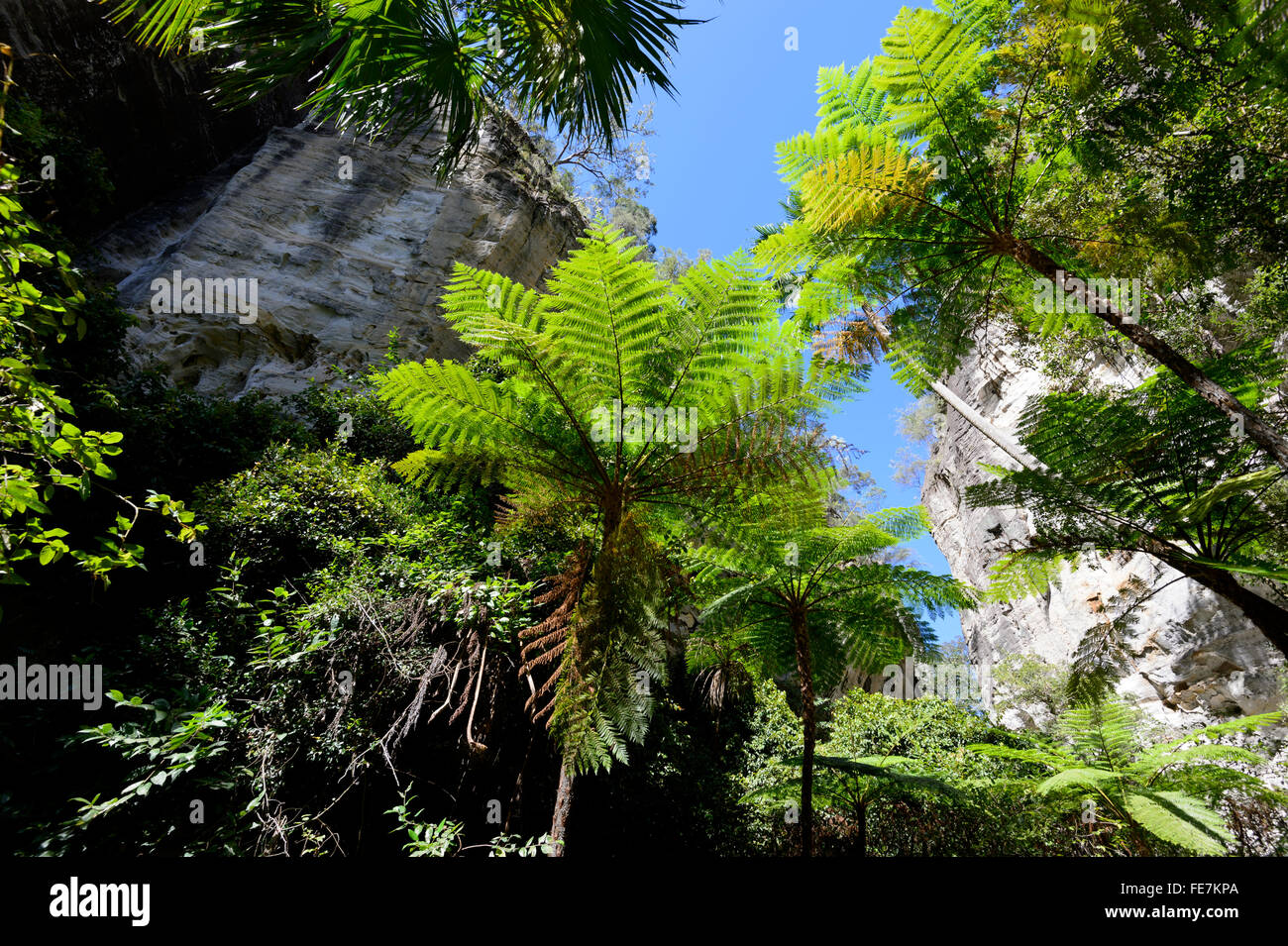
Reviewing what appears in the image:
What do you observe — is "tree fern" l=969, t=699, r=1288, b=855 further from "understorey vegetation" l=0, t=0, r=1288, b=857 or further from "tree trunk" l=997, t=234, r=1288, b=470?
"tree trunk" l=997, t=234, r=1288, b=470

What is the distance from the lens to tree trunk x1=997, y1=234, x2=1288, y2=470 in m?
→ 2.41

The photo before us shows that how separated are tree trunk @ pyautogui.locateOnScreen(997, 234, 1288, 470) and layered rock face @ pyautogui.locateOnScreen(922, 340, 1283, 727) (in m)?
2.18

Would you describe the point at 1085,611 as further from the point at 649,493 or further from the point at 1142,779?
the point at 649,493

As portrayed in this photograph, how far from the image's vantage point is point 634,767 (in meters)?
5.07

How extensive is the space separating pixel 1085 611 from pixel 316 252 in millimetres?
18197

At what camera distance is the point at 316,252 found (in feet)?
34.4

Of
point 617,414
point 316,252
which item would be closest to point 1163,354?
point 617,414

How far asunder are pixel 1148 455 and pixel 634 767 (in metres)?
4.59

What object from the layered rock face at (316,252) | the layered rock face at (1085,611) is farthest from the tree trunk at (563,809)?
the layered rock face at (316,252)

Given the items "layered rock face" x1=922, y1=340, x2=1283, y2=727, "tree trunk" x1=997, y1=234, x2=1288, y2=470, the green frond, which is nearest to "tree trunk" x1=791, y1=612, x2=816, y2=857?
the green frond

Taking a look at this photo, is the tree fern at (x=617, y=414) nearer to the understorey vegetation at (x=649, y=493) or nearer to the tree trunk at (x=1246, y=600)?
the understorey vegetation at (x=649, y=493)

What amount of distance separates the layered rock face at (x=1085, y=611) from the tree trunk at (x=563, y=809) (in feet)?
14.0
